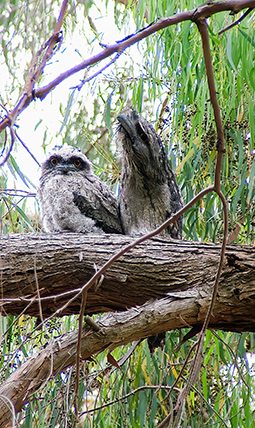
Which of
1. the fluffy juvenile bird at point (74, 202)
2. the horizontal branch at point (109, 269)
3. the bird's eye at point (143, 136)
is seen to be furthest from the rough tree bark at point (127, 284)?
the bird's eye at point (143, 136)

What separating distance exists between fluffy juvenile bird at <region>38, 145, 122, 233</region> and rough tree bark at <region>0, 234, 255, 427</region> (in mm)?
352

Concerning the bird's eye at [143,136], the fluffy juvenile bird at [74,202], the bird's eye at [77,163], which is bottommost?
the fluffy juvenile bird at [74,202]

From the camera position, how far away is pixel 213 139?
2389 mm

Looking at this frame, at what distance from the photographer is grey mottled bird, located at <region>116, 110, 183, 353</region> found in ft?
7.61

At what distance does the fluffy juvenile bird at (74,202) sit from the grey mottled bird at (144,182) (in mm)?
93

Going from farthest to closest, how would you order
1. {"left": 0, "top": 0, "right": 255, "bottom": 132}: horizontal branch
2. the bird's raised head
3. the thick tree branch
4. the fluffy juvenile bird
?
the fluffy juvenile bird, the bird's raised head, the thick tree branch, {"left": 0, "top": 0, "right": 255, "bottom": 132}: horizontal branch

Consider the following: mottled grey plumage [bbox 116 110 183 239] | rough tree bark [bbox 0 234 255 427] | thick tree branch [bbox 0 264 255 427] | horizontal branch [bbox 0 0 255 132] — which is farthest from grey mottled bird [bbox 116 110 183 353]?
horizontal branch [bbox 0 0 255 132]

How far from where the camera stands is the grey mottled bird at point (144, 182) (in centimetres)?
232

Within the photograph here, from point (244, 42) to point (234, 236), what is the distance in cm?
103

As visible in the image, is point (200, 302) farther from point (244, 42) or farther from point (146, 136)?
point (244, 42)

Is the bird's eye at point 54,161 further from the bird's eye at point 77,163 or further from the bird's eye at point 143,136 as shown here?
the bird's eye at point 143,136

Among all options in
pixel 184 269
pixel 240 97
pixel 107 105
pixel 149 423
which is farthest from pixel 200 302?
pixel 107 105

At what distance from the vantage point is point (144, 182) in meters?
2.44

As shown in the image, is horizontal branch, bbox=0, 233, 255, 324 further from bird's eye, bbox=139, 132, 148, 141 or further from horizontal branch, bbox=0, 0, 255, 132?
horizontal branch, bbox=0, 0, 255, 132
